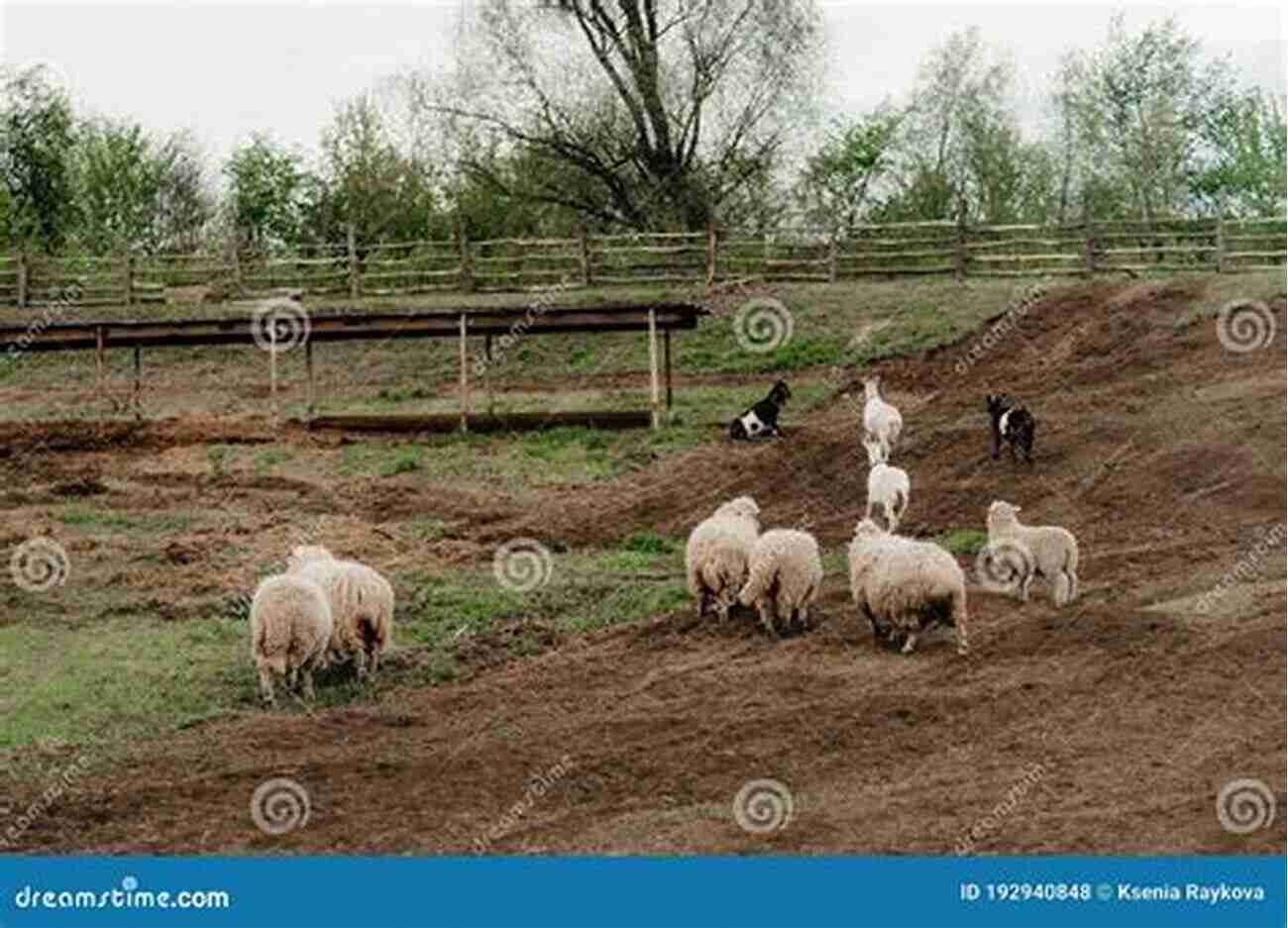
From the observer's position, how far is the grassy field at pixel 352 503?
50.6 ft

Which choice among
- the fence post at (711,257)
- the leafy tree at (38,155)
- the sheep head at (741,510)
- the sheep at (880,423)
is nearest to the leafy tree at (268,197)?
the leafy tree at (38,155)

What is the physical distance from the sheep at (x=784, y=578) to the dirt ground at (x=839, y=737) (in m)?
0.29

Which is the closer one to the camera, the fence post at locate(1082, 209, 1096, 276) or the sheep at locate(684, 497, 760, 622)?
the sheep at locate(684, 497, 760, 622)

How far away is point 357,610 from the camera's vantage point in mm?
15141

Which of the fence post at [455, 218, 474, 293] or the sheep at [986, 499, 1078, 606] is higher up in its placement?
the fence post at [455, 218, 474, 293]

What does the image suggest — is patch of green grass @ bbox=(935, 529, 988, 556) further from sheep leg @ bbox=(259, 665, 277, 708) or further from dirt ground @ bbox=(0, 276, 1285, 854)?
sheep leg @ bbox=(259, 665, 277, 708)

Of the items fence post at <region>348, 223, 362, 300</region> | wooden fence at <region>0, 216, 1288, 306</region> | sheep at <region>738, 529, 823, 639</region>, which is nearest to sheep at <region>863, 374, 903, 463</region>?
sheep at <region>738, 529, 823, 639</region>

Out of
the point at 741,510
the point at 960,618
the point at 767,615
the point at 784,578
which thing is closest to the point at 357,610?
the point at 767,615

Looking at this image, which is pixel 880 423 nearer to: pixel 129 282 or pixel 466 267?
pixel 466 267

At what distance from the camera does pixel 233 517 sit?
2270 centimetres

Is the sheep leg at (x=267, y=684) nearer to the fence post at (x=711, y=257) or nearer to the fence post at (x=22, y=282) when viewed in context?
the fence post at (x=711, y=257)

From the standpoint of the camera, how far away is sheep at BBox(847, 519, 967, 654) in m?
14.8

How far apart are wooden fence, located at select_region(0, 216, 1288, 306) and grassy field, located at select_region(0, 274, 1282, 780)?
4.63 feet

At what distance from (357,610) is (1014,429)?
10.1 metres
